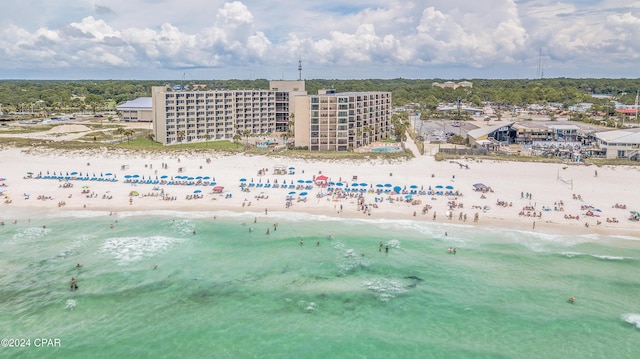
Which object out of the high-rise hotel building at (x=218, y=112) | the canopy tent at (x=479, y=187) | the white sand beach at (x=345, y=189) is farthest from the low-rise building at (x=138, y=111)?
the canopy tent at (x=479, y=187)

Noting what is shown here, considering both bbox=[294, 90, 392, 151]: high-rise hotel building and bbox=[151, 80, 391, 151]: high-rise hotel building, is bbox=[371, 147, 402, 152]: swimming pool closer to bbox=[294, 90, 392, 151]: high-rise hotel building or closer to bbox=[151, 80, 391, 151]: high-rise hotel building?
bbox=[294, 90, 392, 151]: high-rise hotel building

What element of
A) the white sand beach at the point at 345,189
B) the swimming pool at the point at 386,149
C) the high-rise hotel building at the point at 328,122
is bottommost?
the white sand beach at the point at 345,189

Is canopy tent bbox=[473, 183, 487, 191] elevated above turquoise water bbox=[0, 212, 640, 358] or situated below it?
above

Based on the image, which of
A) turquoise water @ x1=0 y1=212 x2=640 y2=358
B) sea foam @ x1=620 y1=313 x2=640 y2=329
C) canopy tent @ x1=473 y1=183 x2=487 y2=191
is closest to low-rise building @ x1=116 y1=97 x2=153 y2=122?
turquoise water @ x1=0 y1=212 x2=640 y2=358

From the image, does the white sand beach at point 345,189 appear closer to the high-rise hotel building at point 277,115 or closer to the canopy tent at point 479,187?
the canopy tent at point 479,187

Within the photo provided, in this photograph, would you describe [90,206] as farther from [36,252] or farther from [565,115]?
[565,115]

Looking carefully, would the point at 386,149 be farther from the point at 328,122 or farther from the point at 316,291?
the point at 316,291
